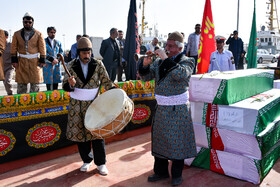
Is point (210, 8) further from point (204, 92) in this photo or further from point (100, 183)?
point (100, 183)

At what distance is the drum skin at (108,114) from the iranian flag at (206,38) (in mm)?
3403

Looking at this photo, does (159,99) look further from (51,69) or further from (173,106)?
(51,69)

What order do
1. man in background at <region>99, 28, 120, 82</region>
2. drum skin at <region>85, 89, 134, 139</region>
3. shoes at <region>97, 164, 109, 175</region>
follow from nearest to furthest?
drum skin at <region>85, 89, 134, 139</region>, shoes at <region>97, 164, 109, 175</region>, man in background at <region>99, 28, 120, 82</region>

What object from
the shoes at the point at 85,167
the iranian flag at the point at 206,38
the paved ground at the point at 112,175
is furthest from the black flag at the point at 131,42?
the shoes at the point at 85,167

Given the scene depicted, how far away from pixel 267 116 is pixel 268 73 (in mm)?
1454

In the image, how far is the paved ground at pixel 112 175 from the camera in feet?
10.6

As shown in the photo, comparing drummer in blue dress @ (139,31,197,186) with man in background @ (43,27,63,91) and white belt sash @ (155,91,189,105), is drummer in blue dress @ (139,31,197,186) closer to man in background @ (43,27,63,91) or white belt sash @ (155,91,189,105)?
white belt sash @ (155,91,189,105)

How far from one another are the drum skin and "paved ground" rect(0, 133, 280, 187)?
0.69m

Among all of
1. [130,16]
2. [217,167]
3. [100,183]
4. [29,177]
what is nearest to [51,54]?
[130,16]

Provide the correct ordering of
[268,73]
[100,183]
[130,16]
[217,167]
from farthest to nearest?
[130,16] → [268,73] → [217,167] → [100,183]

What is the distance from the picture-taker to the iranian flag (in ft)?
19.8

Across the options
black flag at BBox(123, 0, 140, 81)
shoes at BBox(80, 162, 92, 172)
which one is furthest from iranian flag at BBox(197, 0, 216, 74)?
shoes at BBox(80, 162, 92, 172)

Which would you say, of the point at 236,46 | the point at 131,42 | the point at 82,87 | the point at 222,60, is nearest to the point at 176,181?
the point at 82,87

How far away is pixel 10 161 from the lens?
11.7 ft
